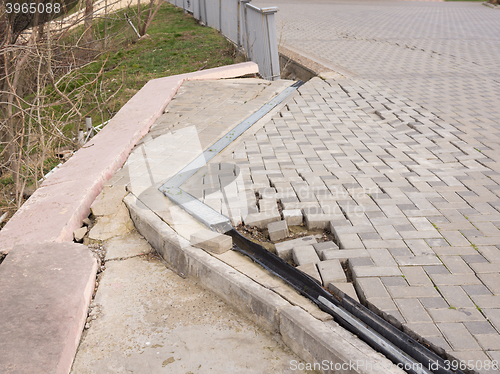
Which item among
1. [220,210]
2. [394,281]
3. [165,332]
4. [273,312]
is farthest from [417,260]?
[165,332]

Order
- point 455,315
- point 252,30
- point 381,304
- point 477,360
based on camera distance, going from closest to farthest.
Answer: point 477,360
point 455,315
point 381,304
point 252,30

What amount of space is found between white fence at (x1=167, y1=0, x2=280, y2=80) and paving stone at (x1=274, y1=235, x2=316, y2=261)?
18.9 ft

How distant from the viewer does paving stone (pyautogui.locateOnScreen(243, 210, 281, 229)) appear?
3744 mm

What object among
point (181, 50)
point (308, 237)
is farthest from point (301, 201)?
point (181, 50)

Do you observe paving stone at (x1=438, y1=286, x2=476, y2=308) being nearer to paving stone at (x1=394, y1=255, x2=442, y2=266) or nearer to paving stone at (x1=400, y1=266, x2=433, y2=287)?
paving stone at (x1=400, y1=266, x2=433, y2=287)

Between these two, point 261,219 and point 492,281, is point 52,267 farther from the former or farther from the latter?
point 492,281

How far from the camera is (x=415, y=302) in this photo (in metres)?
2.75

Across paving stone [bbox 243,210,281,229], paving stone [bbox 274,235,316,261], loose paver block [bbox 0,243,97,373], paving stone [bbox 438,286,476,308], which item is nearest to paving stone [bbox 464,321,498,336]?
paving stone [bbox 438,286,476,308]

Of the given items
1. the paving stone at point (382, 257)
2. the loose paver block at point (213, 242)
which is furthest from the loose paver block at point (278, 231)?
the paving stone at point (382, 257)

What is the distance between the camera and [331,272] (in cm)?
310

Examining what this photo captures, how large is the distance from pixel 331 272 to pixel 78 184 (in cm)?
270

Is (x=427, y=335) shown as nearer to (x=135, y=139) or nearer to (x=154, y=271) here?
(x=154, y=271)

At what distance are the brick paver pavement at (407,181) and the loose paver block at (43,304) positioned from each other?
1.56 meters

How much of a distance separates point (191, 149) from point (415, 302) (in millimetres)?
3323
